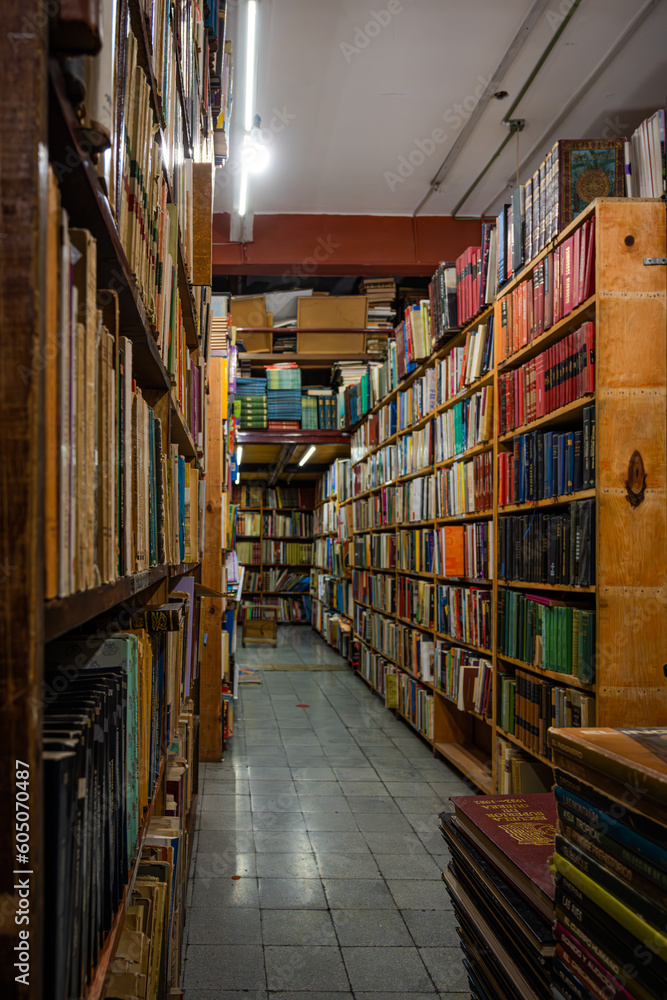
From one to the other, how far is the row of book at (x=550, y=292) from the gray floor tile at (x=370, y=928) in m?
2.14

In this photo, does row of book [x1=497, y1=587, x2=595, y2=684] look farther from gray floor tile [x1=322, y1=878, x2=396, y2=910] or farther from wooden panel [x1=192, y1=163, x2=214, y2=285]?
wooden panel [x1=192, y1=163, x2=214, y2=285]

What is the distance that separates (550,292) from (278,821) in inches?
97.2

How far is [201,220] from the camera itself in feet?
6.60

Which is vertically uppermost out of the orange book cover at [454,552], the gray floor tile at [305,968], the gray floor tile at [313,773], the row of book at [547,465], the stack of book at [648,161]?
the stack of book at [648,161]

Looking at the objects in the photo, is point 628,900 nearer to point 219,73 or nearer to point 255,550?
point 219,73

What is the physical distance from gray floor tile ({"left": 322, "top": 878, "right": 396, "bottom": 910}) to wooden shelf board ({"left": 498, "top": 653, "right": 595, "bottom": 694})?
953 millimetres

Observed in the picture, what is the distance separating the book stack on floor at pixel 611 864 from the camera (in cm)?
74

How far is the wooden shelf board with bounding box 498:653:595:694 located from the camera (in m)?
2.40

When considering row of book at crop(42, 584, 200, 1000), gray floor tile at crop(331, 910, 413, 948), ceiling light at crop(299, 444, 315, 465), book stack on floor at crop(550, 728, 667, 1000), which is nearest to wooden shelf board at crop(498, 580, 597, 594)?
gray floor tile at crop(331, 910, 413, 948)

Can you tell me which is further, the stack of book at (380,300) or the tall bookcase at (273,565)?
the tall bookcase at (273,565)

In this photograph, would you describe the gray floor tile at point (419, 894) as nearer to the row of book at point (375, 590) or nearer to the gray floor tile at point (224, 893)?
the gray floor tile at point (224, 893)

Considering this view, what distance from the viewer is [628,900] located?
78 centimetres

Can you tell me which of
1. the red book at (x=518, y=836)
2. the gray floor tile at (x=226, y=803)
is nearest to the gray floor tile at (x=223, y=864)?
the gray floor tile at (x=226, y=803)

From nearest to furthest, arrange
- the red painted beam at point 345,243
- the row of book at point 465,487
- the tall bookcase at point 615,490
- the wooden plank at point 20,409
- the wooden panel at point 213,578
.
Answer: the wooden plank at point 20,409
the tall bookcase at point 615,490
the row of book at point 465,487
the wooden panel at point 213,578
the red painted beam at point 345,243
